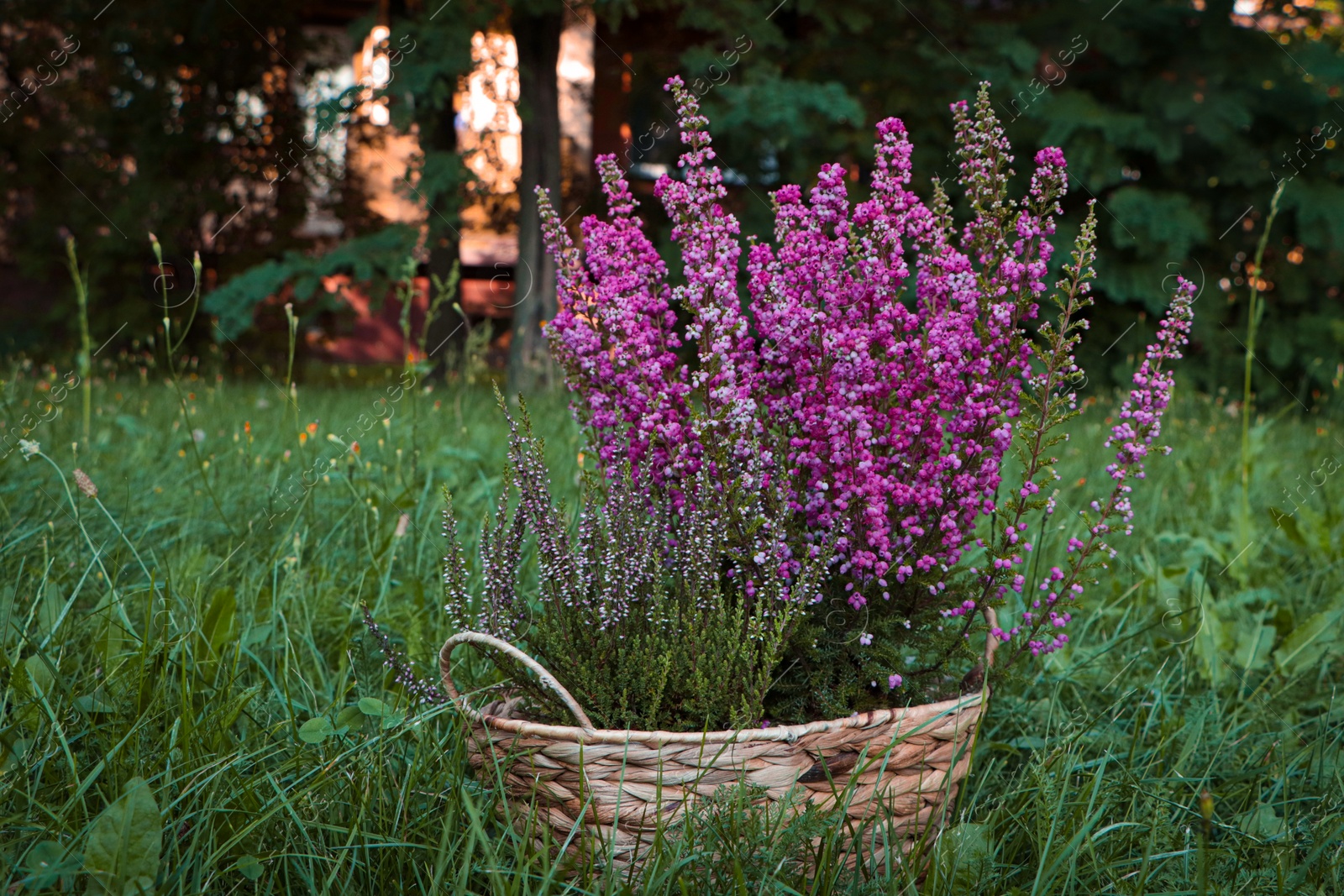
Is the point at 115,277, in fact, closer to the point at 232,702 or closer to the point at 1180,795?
the point at 232,702

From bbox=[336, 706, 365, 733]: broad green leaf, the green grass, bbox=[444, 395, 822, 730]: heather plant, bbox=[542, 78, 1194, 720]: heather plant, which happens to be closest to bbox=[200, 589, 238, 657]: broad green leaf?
the green grass

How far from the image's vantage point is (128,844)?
1.17m

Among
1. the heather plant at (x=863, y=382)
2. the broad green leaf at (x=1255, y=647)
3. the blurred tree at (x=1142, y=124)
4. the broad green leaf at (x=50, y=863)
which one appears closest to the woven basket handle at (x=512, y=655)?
the heather plant at (x=863, y=382)

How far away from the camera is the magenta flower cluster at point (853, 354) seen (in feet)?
4.72

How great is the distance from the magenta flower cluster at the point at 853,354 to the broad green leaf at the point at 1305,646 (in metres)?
0.90

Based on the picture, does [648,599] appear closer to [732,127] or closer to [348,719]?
[348,719]

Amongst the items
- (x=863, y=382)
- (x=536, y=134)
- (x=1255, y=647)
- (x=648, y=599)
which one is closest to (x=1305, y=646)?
(x=1255, y=647)

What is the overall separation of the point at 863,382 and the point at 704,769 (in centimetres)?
58

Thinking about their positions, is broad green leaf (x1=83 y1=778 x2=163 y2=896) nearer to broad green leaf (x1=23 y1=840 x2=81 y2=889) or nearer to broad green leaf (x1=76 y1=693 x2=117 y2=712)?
broad green leaf (x1=23 y1=840 x2=81 y2=889)

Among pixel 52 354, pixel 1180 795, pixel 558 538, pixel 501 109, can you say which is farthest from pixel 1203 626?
pixel 52 354

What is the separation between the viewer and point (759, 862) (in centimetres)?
126

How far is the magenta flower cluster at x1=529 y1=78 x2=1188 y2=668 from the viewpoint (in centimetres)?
144

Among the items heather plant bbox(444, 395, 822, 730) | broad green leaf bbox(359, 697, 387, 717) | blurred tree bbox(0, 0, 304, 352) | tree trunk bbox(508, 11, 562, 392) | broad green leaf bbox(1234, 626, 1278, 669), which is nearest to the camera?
heather plant bbox(444, 395, 822, 730)

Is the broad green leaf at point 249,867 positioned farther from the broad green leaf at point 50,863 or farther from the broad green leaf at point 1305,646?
the broad green leaf at point 1305,646
